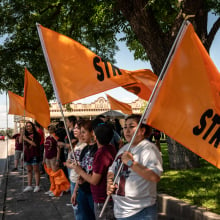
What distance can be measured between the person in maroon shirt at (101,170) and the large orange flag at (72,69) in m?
0.72

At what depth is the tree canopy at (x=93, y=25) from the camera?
7695mm

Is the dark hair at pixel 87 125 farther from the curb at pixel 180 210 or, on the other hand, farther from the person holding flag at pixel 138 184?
the curb at pixel 180 210

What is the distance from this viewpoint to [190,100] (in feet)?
8.66

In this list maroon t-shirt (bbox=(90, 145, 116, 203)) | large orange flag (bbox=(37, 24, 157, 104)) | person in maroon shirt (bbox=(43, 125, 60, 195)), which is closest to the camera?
maroon t-shirt (bbox=(90, 145, 116, 203))

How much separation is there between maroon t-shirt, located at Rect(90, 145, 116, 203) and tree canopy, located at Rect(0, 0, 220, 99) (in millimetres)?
5039

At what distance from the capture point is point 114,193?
8.98 feet

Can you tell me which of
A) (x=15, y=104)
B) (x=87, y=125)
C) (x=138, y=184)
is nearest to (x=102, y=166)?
(x=138, y=184)

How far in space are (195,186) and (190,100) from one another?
160 inches

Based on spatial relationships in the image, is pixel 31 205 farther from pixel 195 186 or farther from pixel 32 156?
pixel 195 186

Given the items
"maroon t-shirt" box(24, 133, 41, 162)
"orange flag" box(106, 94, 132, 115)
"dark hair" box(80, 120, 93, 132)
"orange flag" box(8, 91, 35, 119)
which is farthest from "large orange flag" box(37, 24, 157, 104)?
"orange flag" box(106, 94, 132, 115)

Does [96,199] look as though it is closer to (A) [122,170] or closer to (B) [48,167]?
(A) [122,170]

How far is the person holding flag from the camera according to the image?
8.33 feet

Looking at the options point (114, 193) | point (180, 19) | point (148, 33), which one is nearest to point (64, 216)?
point (114, 193)

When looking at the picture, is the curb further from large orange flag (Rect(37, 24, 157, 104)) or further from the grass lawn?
large orange flag (Rect(37, 24, 157, 104))
